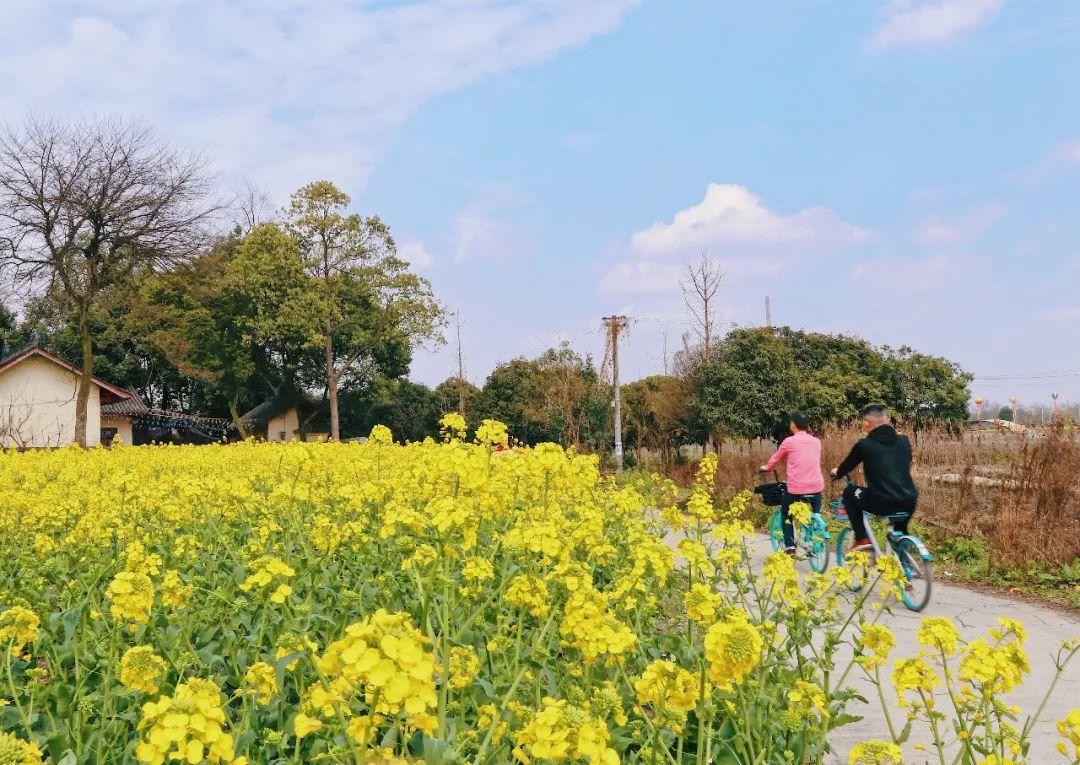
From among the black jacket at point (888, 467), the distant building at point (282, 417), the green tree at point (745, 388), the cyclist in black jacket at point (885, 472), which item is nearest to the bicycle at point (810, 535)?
the cyclist in black jacket at point (885, 472)

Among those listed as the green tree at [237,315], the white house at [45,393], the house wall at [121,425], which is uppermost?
the green tree at [237,315]

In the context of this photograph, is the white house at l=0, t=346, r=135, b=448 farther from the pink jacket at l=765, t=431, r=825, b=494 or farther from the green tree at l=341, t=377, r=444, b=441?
the pink jacket at l=765, t=431, r=825, b=494

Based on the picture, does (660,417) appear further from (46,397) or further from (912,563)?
(46,397)

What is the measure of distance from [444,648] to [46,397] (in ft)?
128

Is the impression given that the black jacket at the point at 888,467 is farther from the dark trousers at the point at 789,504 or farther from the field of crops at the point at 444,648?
the field of crops at the point at 444,648

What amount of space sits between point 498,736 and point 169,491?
6.19 metres

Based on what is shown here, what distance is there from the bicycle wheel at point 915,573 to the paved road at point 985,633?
13 cm

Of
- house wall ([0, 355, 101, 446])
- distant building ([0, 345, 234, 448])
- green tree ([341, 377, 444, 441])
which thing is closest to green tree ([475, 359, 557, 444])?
green tree ([341, 377, 444, 441])

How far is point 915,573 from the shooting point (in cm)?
655

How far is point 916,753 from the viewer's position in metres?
3.64

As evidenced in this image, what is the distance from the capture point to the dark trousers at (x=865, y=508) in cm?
666

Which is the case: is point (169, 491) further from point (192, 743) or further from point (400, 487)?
point (192, 743)

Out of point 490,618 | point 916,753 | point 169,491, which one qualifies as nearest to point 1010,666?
point 916,753

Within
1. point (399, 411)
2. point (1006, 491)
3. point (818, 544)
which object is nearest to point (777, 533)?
point (818, 544)
